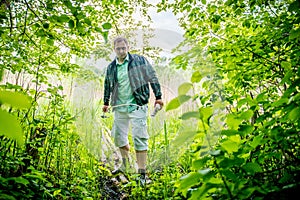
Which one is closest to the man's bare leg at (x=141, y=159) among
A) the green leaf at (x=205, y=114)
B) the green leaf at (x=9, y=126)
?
the green leaf at (x=205, y=114)

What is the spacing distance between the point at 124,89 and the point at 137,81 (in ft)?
0.67

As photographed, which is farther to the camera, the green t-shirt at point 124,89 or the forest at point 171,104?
the green t-shirt at point 124,89

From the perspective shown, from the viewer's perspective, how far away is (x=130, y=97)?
325 centimetres

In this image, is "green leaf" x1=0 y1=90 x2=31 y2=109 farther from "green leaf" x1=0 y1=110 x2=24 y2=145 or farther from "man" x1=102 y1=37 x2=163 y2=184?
"man" x1=102 y1=37 x2=163 y2=184

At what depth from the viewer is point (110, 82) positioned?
3.38 metres

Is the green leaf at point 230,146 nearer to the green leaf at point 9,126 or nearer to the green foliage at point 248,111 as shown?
the green foliage at point 248,111

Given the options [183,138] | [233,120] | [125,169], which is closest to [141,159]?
[125,169]

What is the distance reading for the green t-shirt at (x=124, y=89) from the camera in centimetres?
324

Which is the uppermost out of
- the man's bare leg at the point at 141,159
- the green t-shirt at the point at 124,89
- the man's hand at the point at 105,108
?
the green t-shirt at the point at 124,89

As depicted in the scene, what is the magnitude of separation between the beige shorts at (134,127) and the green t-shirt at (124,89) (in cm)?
8

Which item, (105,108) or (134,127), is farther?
(105,108)

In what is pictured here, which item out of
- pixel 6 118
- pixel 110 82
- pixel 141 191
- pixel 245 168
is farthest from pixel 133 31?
pixel 6 118

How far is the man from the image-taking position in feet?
10.4

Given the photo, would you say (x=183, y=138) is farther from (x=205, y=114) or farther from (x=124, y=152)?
(x=124, y=152)
